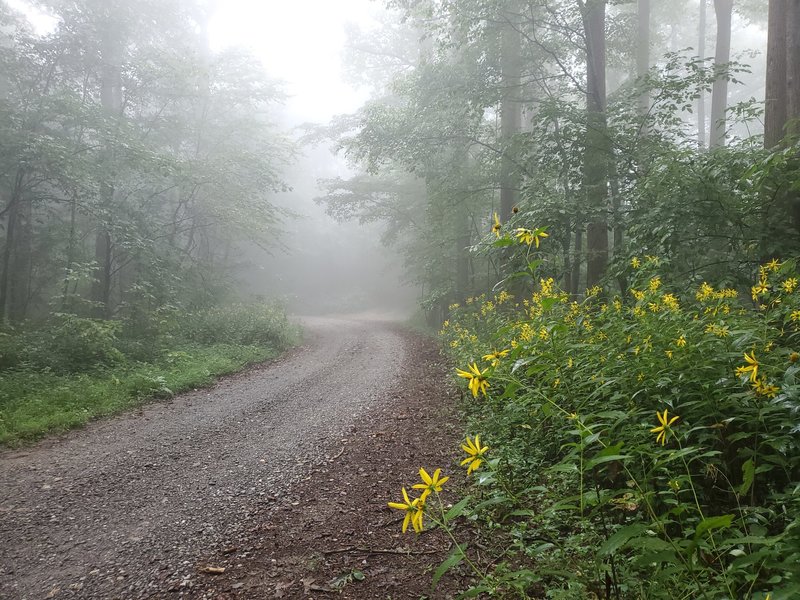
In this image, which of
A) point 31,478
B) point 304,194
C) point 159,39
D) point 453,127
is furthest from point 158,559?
point 304,194

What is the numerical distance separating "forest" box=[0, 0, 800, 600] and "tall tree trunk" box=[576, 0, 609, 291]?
0.04 m

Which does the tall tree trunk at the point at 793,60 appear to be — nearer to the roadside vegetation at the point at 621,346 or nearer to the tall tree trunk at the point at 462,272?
the roadside vegetation at the point at 621,346

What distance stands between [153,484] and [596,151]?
289 inches

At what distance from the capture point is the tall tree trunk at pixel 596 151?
700 cm

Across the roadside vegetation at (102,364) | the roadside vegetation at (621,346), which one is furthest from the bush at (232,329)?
the roadside vegetation at (621,346)

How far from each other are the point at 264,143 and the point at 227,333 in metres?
10.4

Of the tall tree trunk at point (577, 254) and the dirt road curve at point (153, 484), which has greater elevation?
the tall tree trunk at point (577, 254)

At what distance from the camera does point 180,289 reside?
13.4 metres

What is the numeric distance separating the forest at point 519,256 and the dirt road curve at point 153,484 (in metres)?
1.05

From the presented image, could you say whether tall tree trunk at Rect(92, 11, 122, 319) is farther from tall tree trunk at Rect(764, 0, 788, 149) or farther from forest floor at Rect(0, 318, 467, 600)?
tall tree trunk at Rect(764, 0, 788, 149)

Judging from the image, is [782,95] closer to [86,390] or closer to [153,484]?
[153,484]

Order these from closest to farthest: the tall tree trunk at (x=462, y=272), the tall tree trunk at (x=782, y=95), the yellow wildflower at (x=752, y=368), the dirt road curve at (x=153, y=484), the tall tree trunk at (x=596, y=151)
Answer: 1. the yellow wildflower at (x=752, y=368)
2. the dirt road curve at (x=153, y=484)
3. the tall tree trunk at (x=782, y=95)
4. the tall tree trunk at (x=596, y=151)
5. the tall tree trunk at (x=462, y=272)

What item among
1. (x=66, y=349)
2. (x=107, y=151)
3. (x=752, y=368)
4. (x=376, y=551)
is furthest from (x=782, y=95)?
(x=107, y=151)

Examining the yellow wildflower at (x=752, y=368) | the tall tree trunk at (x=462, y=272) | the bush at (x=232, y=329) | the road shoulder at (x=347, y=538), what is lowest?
the road shoulder at (x=347, y=538)
